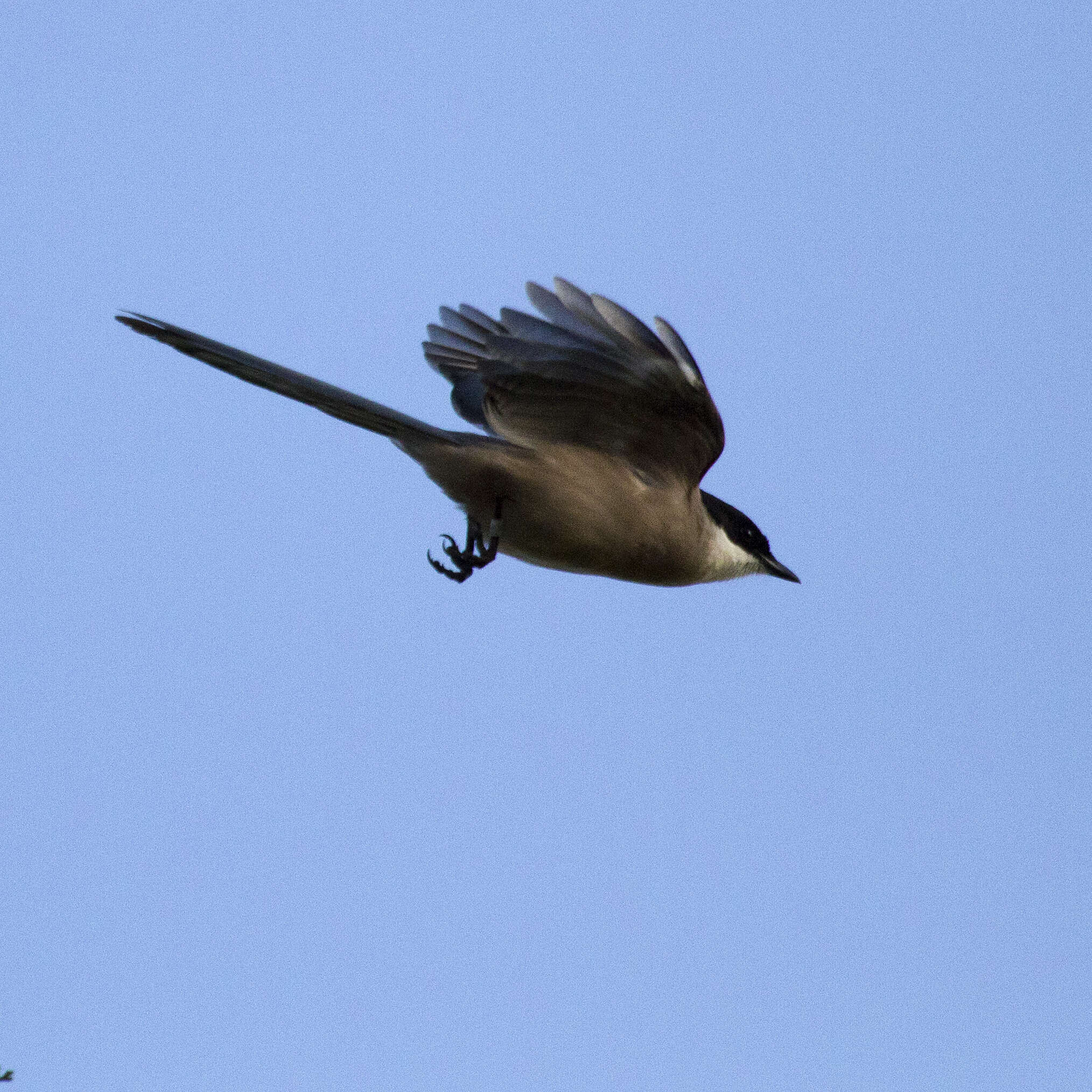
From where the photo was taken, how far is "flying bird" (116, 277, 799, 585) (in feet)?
19.0

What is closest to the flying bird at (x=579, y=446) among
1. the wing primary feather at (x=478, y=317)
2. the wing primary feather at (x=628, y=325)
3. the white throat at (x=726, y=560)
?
the wing primary feather at (x=628, y=325)

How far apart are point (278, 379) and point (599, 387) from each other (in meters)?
1.29

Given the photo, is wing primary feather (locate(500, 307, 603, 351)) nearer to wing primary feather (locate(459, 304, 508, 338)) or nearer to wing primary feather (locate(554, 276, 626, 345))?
wing primary feather (locate(554, 276, 626, 345))

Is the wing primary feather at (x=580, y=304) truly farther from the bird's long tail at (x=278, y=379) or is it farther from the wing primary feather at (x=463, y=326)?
the wing primary feather at (x=463, y=326)

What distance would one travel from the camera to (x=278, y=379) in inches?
209

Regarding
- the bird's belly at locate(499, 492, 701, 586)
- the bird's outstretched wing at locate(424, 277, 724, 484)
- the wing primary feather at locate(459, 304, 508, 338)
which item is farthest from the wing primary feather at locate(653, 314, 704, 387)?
the wing primary feather at locate(459, 304, 508, 338)

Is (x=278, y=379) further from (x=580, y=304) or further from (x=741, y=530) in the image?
(x=741, y=530)

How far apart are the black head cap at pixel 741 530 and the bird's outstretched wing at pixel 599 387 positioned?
63 cm

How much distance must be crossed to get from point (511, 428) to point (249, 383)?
126cm

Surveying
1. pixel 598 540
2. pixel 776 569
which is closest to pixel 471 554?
pixel 598 540

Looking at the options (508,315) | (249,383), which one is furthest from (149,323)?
(508,315)

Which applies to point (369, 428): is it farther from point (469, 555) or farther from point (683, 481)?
point (683, 481)

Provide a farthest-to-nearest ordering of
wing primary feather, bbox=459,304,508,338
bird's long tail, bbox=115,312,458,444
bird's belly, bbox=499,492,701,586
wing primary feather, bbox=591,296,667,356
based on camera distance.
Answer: wing primary feather, bbox=459,304,508,338
bird's belly, bbox=499,492,701,586
wing primary feather, bbox=591,296,667,356
bird's long tail, bbox=115,312,458,444

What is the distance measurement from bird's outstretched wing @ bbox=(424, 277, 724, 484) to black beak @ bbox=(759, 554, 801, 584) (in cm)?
119
